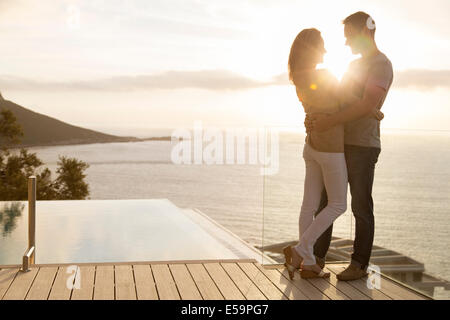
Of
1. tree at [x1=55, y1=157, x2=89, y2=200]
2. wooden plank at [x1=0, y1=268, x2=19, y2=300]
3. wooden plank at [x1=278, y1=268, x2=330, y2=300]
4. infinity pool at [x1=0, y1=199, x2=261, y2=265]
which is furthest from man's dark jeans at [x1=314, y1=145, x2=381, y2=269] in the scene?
tree at [x1=55, y1=157, x2=89, y2=200]

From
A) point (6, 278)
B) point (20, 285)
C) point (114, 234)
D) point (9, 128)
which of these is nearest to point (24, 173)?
point (9, 128)

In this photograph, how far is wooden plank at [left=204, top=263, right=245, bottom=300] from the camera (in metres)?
2.47

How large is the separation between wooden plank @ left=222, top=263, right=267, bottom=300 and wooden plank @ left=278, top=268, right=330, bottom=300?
0.68ft

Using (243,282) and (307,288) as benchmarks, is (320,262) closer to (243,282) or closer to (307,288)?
(307,288)

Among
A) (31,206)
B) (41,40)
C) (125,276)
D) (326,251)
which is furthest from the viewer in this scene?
(41,40)

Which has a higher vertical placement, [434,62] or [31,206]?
[434,62]

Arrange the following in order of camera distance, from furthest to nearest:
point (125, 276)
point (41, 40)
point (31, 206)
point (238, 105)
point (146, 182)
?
point (238, 105) < point (146, 182) < point (41, 40) < point (31, 206) < point (125, 276)

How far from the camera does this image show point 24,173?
16125mm

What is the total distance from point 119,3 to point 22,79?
582cm

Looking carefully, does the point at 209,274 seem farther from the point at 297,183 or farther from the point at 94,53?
the point at 94,53

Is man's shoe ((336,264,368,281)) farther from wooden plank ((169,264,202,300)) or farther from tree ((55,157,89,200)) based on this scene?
tree ((55,157,89,200))

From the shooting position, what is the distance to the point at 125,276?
2.77m

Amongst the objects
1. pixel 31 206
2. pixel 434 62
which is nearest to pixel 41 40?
pixel 434 62

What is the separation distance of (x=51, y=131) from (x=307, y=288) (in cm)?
2257
